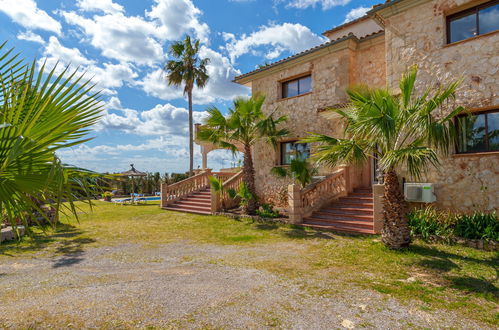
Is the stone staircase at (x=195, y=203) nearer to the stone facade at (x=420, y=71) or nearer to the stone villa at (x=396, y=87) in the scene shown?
the stone villa at (x=396, y=87)

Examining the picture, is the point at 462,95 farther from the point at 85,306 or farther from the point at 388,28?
the point at 85,306

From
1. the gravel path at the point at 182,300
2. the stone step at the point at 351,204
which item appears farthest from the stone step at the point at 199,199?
the gravel path at the point at 182,300

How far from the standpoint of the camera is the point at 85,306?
4.20 meters

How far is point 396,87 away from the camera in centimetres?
1006

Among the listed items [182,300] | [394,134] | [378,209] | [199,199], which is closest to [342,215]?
[378,209]

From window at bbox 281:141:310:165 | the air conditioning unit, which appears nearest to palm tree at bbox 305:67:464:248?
the air conditioning unit

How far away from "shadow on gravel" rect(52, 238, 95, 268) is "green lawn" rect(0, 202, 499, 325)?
3 centimetres

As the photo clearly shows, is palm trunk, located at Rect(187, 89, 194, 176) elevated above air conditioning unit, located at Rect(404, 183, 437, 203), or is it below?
above

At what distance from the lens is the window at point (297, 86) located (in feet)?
46.4

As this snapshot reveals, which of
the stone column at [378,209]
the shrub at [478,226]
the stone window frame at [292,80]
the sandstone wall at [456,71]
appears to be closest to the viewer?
the shrub at [478,226]

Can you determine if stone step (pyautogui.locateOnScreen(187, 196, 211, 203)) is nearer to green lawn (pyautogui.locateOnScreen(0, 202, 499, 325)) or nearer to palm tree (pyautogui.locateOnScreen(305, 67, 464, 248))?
green lawn (pyautogui.locateOnScreen(0, 202, 499, 325))

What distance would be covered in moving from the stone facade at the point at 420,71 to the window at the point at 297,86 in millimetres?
411

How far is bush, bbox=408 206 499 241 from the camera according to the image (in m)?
7.37

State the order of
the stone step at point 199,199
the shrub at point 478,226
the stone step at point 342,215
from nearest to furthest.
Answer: the shrub at point 478,226, the stone step at point 342,215, the stone step at point 199,199
